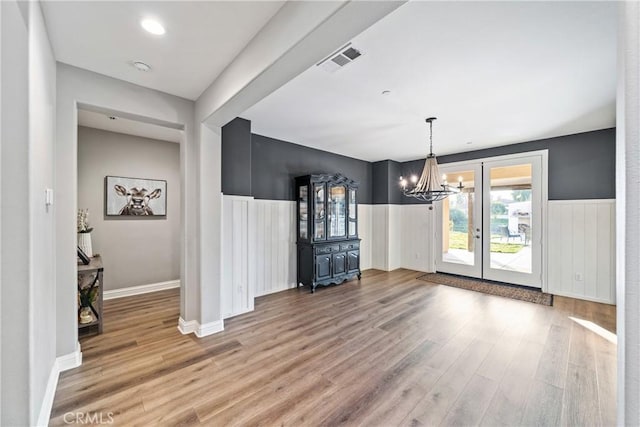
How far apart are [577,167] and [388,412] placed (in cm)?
482

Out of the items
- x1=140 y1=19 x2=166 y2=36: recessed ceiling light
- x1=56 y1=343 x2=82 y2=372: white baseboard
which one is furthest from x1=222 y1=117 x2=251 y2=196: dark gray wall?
x1=56 y1=343 x2=82 y2=372: white baseboard

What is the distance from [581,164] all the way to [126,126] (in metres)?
6.97

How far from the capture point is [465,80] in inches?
98.9

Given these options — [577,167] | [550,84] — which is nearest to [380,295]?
[550,84]

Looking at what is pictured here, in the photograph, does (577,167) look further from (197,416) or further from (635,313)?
(197,416)

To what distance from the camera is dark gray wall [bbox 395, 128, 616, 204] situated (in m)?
3.92

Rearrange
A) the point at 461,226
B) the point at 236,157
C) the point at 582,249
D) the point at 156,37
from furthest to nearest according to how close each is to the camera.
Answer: the point at 461,226, the point at 582,249, the point at 236,157, the point at 156,37

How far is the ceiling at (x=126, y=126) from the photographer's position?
11.3 ft

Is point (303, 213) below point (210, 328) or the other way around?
the other way around

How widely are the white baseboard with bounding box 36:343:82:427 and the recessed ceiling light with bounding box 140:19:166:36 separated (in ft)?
8.46

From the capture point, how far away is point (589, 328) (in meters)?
3.02

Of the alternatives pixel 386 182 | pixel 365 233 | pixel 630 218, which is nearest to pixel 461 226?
pixel 386 182

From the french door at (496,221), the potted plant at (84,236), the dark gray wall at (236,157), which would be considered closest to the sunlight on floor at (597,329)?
Answer: the french door at (496,221)

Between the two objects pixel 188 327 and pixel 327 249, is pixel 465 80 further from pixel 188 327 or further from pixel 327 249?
pixel 188 327
